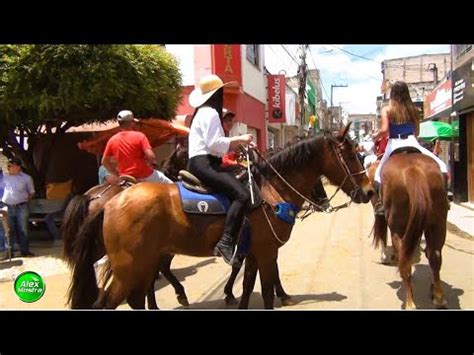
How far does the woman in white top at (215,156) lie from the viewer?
12.1 ft

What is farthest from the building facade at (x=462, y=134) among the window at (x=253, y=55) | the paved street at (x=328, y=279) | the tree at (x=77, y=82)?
the tree at (x=77, y=82)

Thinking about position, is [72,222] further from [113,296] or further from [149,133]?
[149,133]

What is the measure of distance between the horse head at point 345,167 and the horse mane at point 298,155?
76 millimetres

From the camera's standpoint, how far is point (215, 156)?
3.87 m

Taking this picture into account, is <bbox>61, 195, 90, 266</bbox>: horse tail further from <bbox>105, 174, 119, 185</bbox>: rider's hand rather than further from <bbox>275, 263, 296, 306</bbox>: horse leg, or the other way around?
<bbox>275, 263, 296, 306</bbox>: horse leg

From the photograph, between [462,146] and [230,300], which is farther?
[462,146]

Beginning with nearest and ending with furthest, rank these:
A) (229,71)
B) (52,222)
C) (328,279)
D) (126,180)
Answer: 1. (126,180)
2. (328,279)
3. (52,222)
4. (229,71)

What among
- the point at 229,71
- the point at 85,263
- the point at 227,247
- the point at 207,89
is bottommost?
the point at 85,263

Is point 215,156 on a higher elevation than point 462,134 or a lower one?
lower

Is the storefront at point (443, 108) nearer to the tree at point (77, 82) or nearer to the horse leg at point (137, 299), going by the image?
the tree at point (77, 82)

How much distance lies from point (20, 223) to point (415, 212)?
651 centimetres

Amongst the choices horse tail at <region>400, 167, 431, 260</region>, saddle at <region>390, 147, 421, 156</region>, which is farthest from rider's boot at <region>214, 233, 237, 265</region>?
saddle at <region>390, 147, 421, 156</region>

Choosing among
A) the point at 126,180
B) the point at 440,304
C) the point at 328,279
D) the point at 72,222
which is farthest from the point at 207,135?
the point at 328,279
